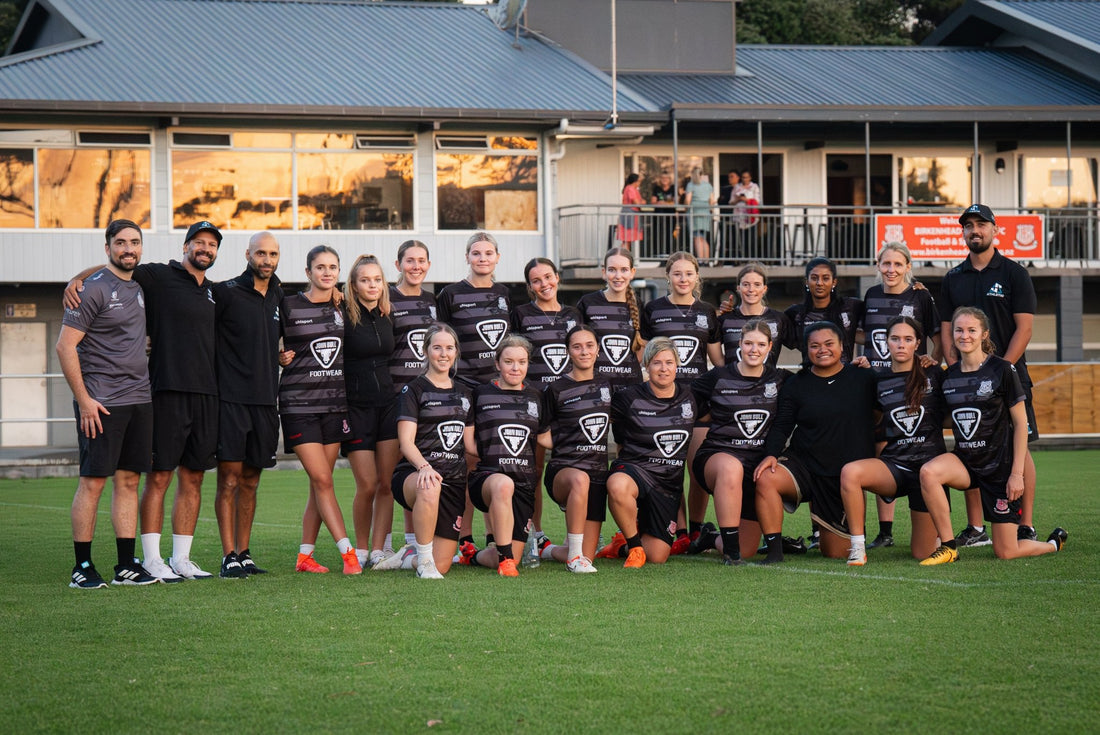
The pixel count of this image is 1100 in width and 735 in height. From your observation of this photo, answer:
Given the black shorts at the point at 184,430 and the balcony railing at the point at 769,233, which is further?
the balcony railing at the point at 769,233

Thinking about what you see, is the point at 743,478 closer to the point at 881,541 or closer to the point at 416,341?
the point at 881,541

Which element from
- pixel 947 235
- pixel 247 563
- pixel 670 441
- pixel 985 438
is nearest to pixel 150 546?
pixel 247 563

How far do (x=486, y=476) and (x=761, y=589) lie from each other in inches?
76.1

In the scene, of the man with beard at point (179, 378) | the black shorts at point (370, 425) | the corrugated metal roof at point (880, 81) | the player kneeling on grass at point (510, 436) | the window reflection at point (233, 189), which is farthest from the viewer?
the corrugated metal roof at point (880, 81)

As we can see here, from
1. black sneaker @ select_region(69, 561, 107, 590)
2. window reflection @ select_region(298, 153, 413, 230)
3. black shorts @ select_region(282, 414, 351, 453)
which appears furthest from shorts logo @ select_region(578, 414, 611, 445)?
window reflection @ select_region(298, 153, 413, 230)

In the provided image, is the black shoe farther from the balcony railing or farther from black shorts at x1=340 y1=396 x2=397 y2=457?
the balcony railing

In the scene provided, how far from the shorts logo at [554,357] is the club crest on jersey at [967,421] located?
8.37ft

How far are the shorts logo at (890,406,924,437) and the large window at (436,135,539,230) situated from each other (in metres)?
16.0

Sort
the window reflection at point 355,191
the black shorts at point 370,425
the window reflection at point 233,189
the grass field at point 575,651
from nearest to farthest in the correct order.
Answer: the grass field at point 575,651
the black shorts at point 370,425
the window reflection at point 233,189
the window reflection at point 355,191

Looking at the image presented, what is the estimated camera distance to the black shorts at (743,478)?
7.95 metres

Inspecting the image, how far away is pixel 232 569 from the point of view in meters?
7.54

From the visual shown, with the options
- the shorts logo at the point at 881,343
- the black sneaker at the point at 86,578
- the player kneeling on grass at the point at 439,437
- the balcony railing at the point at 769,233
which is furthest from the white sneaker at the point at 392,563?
the balcony railing at the point at 769,233

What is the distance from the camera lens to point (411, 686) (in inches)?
187

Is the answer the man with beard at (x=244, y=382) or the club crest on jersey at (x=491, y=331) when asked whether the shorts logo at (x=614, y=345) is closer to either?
the club crest on jersey at (x=491, y=331)
